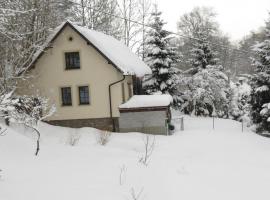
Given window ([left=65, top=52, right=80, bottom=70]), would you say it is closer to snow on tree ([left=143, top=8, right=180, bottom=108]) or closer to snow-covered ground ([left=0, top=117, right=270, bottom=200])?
snow-covered ground ([left=0, top=117, right=270, bottom=200])

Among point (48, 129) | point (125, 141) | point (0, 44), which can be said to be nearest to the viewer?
point (0, 44)

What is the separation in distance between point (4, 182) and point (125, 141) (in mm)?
10989

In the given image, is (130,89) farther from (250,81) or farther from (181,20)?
(181,20)

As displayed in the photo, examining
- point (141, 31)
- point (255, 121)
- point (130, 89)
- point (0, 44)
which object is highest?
point (141, 31)

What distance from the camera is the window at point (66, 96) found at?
24.5 metres

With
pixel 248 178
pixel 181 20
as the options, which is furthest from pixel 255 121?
pixel 181 20

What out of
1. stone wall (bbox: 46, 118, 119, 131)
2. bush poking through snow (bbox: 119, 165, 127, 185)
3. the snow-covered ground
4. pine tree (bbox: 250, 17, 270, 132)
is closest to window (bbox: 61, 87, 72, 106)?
stone wall (bbox: 46, 118, 119, 131)

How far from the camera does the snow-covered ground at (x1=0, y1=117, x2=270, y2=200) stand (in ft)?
32.1

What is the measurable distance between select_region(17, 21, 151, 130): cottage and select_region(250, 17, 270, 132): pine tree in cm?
824

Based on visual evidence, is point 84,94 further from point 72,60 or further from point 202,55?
point 202,55

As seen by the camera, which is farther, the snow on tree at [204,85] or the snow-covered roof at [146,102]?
the snow on tree at [204,85]

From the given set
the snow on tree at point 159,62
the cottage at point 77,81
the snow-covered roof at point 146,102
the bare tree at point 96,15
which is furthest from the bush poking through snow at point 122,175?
the bare tree at point 96,15

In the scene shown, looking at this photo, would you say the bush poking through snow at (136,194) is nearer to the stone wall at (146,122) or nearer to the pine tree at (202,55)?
the stone wall at (146,122)

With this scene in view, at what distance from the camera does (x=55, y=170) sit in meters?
11.5
